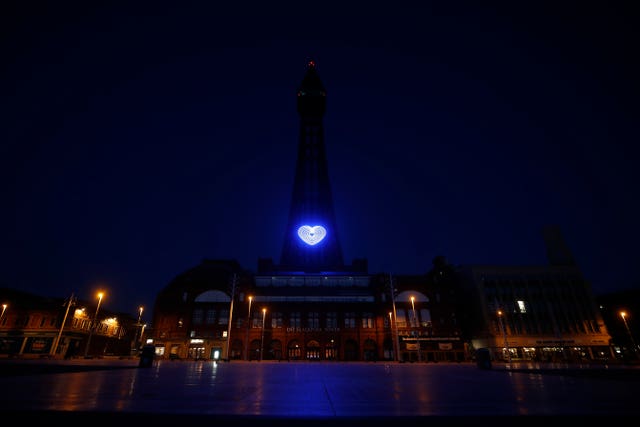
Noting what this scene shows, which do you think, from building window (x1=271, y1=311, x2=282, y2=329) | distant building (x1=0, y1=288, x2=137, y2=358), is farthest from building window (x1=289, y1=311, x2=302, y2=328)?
distant building (x1=0, y1=288, x2=137, y2=358)

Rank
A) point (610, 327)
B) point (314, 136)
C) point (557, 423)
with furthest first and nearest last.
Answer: point (314, 136), point (610, 327), point (557, 423)

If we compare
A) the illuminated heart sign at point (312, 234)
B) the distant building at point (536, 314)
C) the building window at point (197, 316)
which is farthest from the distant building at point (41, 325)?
the distant building at point (536, 314)

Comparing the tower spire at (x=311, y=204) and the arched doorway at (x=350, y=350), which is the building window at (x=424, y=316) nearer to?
the arched doorway at (x=350, y=350)

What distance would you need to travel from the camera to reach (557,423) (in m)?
4.49

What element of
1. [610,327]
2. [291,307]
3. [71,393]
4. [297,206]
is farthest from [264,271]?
[610,327]

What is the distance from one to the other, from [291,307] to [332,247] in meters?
29.3

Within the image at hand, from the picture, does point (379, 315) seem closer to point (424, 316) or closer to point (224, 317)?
point (424, 316)

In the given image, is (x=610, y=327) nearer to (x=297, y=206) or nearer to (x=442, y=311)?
(x=442, y=311)

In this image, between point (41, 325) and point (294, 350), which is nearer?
point (41, 325)

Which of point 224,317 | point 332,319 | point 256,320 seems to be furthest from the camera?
point 332,319

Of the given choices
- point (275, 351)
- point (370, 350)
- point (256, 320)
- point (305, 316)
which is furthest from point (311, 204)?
point (370, 350)

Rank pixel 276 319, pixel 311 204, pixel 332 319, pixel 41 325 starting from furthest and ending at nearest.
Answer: pixel 311 204
pixel 332 319
pixel 276 319
pixel 41 325

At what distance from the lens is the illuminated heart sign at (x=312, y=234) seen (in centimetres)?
8562

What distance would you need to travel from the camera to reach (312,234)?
283 ft
